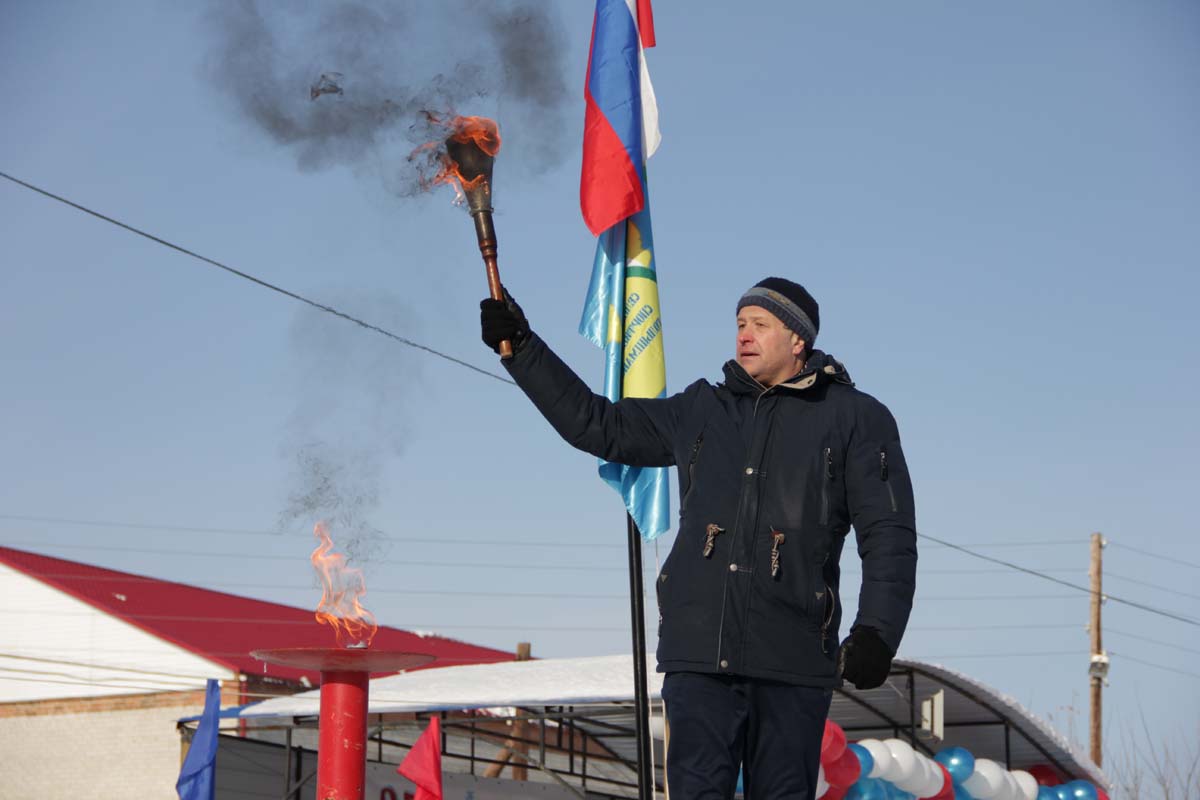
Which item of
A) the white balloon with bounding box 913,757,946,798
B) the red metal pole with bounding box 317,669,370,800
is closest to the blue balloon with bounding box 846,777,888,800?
the white balloon with bounding box 913,757,946,798

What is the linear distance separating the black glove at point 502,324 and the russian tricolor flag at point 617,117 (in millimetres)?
2281

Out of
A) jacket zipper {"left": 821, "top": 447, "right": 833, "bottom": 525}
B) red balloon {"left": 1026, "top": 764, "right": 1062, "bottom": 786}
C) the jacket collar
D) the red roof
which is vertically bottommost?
red balloon {"left": 1026, "top": 764, "right": 1062, "bottom": 786}

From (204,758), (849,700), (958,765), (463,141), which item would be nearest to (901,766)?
(958,765)

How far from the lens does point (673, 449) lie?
424cm

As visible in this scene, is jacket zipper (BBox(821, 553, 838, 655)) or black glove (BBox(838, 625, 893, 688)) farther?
jacket zipper (BBox(821, 553, 838, 655))

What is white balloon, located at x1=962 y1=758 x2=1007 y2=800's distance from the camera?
15250 mm

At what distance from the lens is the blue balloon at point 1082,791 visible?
17344mm

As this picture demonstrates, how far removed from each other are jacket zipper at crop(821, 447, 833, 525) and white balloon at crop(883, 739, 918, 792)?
1072 centimetres

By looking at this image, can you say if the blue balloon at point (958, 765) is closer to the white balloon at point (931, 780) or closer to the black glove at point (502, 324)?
the white balloon at point (931, 780)

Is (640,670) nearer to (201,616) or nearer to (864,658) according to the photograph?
(864,658)

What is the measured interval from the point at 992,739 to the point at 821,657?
57.5 feet

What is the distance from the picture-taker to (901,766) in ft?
45.8

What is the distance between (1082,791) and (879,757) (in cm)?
502

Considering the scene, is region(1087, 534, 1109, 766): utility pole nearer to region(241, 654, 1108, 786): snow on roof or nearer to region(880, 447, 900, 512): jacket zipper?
region(241, 654, 1108, 786): snow on roof
